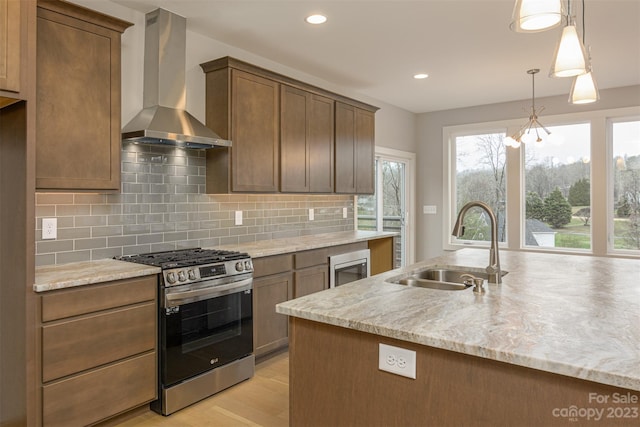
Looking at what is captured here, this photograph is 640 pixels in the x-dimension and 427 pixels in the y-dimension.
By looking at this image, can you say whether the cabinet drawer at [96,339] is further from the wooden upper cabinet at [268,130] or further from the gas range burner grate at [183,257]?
the wooden upper cabinet at [268,130]

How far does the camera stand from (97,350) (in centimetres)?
233

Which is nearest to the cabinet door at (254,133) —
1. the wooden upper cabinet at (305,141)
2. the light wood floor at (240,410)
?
the wooden upper cabinet at (305,141)

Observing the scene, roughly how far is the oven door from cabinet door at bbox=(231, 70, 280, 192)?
939mm

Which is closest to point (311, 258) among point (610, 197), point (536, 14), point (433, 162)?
point (536, 14)

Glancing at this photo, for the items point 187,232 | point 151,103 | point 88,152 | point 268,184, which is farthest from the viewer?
point 268,184

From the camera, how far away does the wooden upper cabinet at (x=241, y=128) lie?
3.45 meters

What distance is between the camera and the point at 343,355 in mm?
1550

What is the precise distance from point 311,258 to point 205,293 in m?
1.24

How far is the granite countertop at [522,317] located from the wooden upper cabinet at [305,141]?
81.0 inches

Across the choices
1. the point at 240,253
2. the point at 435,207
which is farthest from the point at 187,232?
the point at 435,207

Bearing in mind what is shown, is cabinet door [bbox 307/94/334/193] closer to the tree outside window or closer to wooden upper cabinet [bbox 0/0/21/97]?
wooden upper cabinet [bbox 0/0/21/97]

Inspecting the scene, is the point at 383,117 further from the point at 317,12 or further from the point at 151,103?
the point at 151,103

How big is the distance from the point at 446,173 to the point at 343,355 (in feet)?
18.0

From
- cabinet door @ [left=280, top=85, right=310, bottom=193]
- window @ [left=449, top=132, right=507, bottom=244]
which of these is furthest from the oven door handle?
window @ [left=449, top=132, right=507, bottom=244]
